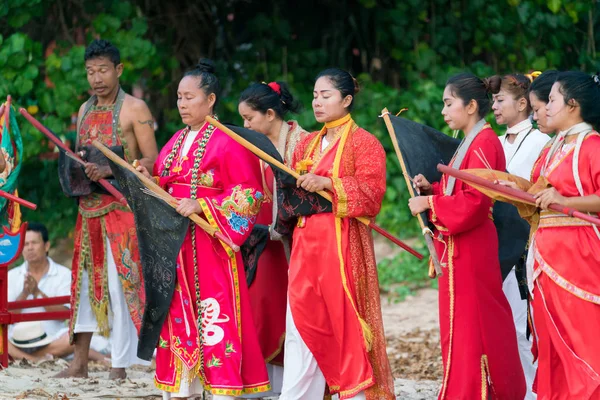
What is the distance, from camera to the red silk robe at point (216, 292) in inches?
221

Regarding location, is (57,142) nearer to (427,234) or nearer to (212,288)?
(212,288)

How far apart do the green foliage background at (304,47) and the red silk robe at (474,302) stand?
5.28 metres

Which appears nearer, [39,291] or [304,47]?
[39,291]

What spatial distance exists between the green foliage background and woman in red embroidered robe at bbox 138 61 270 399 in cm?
453

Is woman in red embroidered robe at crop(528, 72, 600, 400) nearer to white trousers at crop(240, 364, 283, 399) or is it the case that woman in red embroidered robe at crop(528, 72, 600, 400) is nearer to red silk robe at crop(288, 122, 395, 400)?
red silk robe at crop(288, 122, 395, 400)

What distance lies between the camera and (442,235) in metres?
5.69

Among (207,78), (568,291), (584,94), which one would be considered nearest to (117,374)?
(207,78)

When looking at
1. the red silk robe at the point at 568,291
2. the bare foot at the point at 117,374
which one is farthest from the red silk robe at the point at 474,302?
the bare foot at the point at 117,374

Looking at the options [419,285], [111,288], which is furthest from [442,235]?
[419,285]

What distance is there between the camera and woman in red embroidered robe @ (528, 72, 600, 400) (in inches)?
193

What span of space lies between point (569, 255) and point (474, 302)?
2.41ft

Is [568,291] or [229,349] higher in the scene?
[568,291]

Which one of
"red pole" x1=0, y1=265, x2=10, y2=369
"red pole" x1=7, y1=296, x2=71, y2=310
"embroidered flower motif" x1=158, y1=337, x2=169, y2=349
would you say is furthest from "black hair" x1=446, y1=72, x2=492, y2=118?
"red pole" x1=7, y1=296, x2=71, y2=310

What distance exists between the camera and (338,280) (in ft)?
18.4
